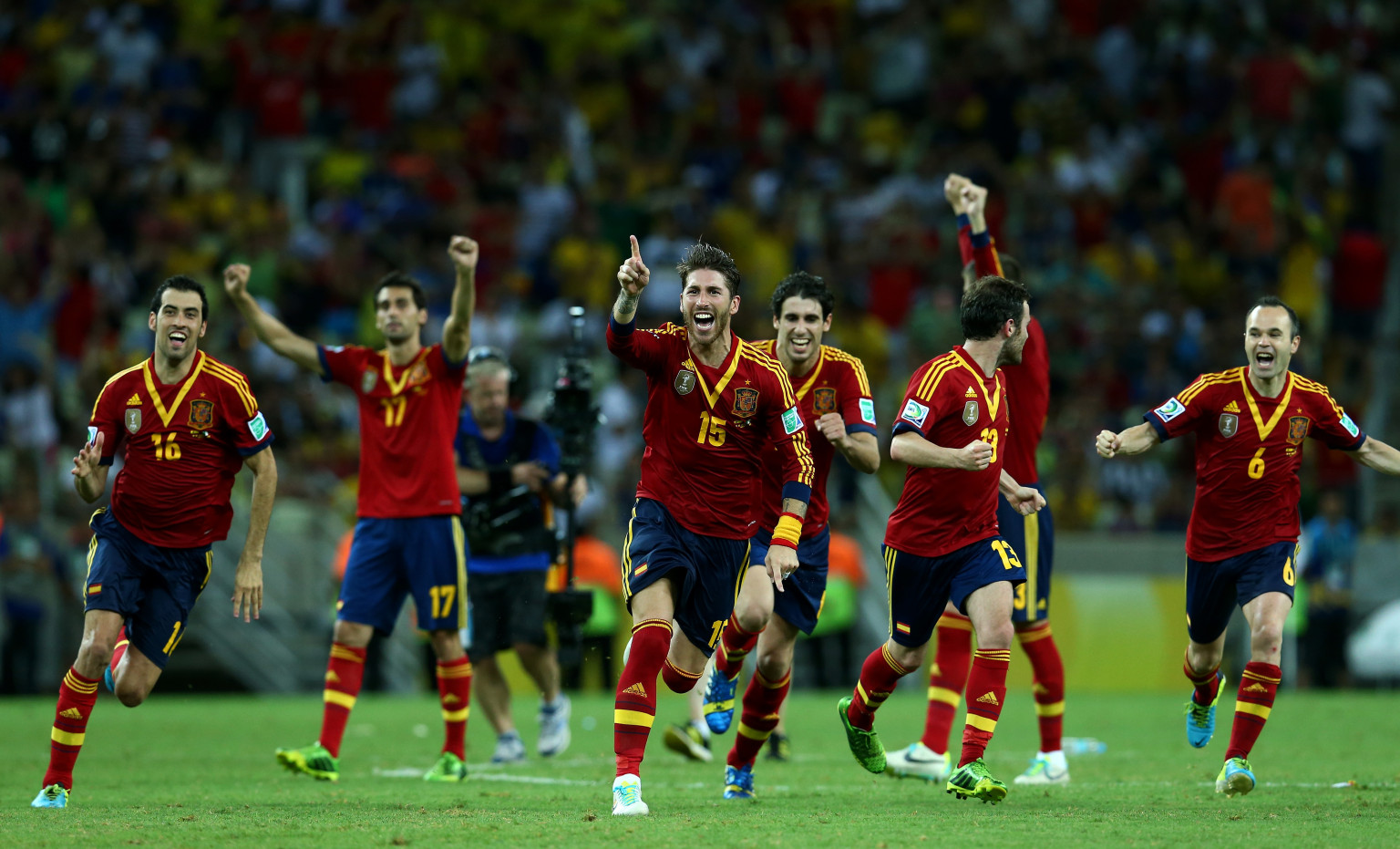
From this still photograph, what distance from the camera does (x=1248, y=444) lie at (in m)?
9.45

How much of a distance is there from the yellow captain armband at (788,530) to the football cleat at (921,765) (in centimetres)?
236

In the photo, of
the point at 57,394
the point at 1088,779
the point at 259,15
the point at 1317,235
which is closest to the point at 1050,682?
the point at 1088,779

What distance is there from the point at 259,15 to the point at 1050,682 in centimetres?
1848

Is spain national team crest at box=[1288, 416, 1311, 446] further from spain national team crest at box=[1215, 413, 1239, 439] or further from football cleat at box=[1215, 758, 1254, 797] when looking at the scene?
football cleat at box=[1215, 758, 1254, 797]

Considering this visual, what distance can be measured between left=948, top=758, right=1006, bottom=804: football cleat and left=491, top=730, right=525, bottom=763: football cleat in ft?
13.5

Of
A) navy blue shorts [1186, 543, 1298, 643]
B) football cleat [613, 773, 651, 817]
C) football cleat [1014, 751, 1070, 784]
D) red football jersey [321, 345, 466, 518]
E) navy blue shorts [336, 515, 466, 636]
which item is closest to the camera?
football cleat [613, 773, 651, 817]

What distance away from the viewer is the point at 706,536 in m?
8.45

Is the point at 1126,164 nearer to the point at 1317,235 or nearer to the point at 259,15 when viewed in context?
the point at 1317,235

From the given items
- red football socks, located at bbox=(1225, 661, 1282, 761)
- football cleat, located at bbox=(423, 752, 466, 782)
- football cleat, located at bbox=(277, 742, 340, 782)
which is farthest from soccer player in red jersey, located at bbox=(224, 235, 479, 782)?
red football socks, located at bbox=(1225, 661, 1282, 761)

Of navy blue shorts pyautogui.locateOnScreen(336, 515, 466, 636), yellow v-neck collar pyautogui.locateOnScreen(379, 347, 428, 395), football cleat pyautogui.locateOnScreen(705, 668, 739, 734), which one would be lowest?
football cleat pyautogui.locateOnScreen(705, 668, 739, 734)

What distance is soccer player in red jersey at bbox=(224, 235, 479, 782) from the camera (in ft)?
34.1

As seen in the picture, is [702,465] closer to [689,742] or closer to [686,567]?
[686,567]

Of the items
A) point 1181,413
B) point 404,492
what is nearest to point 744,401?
point 1181,413

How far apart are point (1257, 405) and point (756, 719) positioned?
11.0 ft
